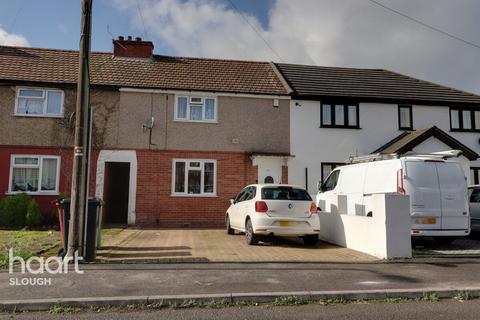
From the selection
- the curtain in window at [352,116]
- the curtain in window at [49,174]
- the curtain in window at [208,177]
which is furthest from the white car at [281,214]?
the curtain in window at [49,174]

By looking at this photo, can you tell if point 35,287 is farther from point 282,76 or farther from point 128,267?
point 282,76

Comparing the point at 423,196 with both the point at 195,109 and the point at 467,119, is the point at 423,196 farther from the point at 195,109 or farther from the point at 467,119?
the point at 467,119

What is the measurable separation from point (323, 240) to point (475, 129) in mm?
10559

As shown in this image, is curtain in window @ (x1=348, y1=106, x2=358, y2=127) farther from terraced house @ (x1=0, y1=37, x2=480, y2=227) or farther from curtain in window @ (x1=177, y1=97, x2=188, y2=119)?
curtain in window @ (x1=177, y1=97, x2=188, y2=119)

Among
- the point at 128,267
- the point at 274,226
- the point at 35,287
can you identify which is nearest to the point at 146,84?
the point at 274,226

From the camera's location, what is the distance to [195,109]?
1611 cm

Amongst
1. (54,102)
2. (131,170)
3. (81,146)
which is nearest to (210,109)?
(131,170)

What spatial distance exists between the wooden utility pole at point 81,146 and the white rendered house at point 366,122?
936cm

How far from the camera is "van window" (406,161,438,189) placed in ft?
31.1

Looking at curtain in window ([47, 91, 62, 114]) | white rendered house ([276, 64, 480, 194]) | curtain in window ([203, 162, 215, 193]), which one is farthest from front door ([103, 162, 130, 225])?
white rendered house ([276, 64, 480, 194])

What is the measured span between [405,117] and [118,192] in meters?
12.1

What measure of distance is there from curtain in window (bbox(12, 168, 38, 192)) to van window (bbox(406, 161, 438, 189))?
1249 centimetres

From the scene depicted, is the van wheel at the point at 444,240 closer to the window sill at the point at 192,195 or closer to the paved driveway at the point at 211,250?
the paved driveway at the point at 211,250

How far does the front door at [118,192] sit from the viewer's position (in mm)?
16320
